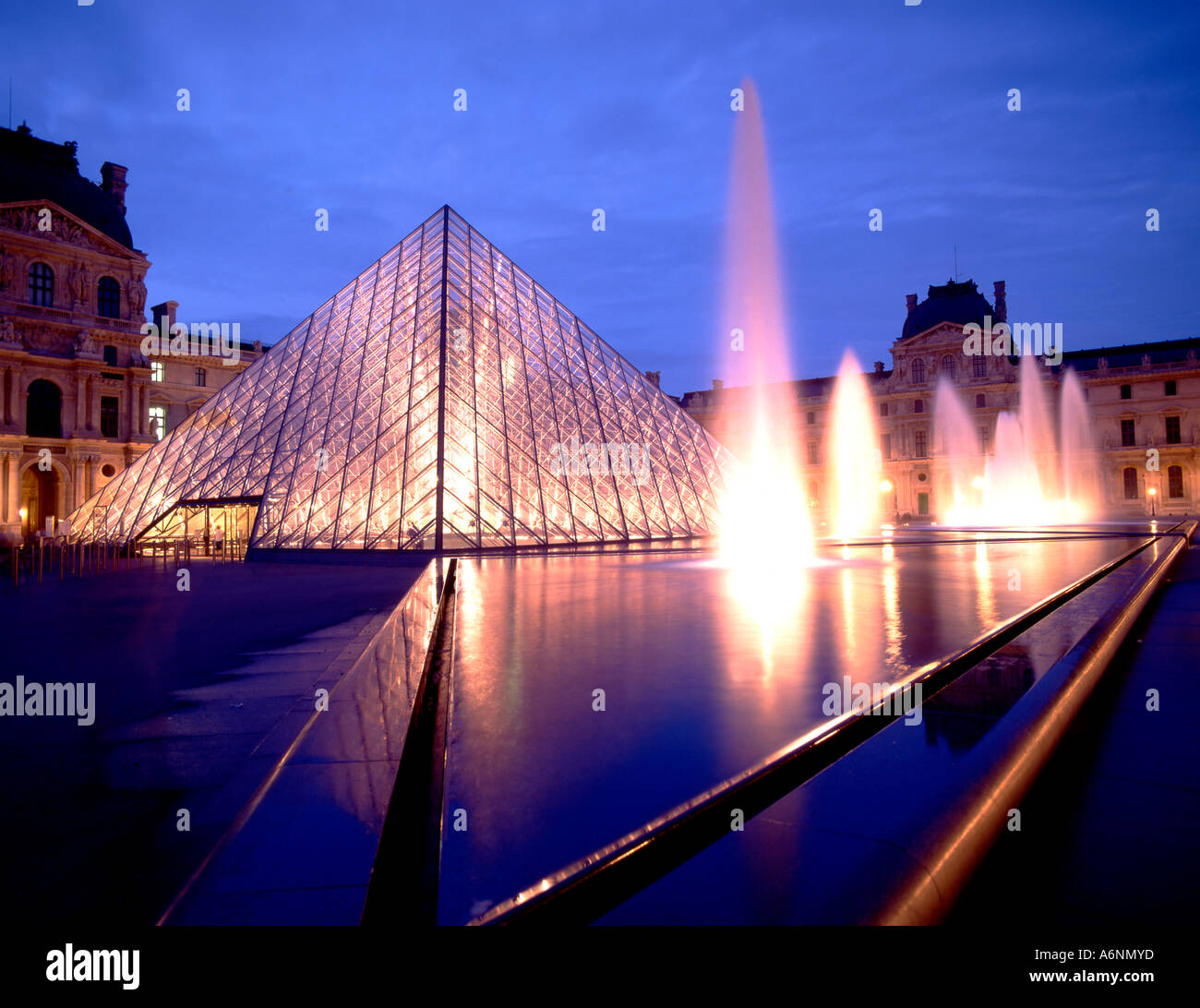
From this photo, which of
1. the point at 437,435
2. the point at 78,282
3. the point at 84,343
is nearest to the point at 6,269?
the point at 78,282

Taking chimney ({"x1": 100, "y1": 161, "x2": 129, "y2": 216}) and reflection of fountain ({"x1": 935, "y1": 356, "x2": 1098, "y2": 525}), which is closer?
chimney ({"x1": 100, "y1": 161, "x2": 129, "y2": 216})

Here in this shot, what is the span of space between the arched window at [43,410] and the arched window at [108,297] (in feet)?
16.3

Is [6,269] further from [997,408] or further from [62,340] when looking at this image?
[997,408]

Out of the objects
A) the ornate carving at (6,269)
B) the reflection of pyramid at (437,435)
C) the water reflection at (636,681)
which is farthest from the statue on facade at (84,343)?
the water reflection at (636,681)

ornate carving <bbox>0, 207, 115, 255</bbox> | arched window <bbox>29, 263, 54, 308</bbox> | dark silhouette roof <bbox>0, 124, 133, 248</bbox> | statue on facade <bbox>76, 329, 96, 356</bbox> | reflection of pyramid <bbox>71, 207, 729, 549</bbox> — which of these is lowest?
reflection of pyramid <bbox>71, 207, 729, 549</bbox>

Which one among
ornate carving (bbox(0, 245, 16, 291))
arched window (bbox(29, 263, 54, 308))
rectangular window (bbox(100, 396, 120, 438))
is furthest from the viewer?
rectangular window (bbox(100, 396, 120, 438))

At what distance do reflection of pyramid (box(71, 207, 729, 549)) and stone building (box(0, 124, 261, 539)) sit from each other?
52.3 feet

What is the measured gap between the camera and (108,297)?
136ft

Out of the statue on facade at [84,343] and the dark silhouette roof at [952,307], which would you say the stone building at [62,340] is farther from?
the dark silhouette roof at [952,307]

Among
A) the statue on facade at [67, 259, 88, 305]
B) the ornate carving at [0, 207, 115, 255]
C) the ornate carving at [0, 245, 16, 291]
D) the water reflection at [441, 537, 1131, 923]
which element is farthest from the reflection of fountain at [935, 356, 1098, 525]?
the ornate carving at [0, 245, 16, 291]

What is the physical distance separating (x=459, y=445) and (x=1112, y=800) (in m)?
17.6

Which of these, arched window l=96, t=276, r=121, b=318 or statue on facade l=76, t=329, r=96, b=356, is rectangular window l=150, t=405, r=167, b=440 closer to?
statue on facade l=76, t=329, r=96, b=356

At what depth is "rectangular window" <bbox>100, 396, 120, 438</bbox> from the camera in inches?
1606
